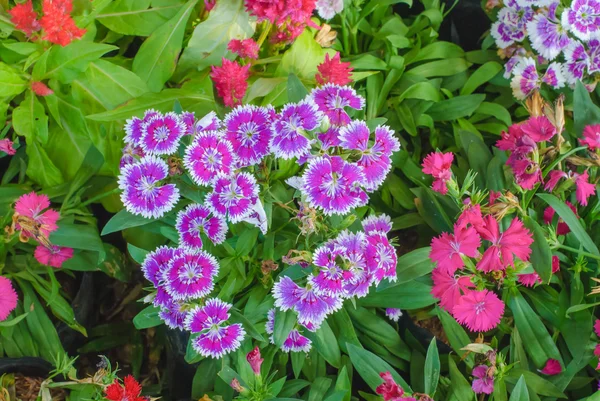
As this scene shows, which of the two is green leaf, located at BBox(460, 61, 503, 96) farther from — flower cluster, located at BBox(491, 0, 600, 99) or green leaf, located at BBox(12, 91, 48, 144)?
green leaf, located at BBox(12, 91, 48, 144)

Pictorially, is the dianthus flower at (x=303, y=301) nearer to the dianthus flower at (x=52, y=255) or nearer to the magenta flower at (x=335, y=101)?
the magenta flower at (x=335, y=101)

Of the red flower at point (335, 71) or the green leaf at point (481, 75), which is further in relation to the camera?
the green leaf at point (481, 75)

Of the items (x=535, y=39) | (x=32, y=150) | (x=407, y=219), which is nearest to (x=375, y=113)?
(x=407, y=219)

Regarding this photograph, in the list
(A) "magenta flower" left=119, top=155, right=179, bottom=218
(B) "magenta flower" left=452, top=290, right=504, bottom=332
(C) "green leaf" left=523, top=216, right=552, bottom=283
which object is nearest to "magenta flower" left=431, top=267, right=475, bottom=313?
(B) "magenta flower" left=452, top=290, right=504, bottom=332

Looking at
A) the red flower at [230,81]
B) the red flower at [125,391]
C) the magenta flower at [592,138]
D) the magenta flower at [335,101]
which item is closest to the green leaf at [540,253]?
the magenta flower at [592,138]

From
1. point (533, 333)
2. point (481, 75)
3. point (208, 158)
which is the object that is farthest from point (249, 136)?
point (481, 75)

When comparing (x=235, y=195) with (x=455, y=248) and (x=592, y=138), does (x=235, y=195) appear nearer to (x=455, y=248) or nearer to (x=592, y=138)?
A: (x=455, y=248)

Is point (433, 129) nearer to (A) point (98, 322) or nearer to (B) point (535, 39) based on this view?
(B) point (535, 39)
